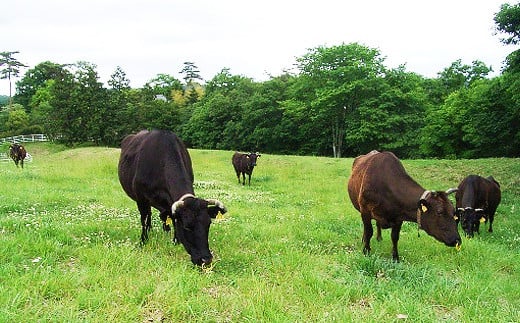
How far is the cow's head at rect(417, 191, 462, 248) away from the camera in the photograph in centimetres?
638

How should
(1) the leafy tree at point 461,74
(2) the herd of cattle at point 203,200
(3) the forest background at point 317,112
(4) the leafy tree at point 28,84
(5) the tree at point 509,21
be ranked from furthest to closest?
(4) the leafy tree at point 28,84 → (1) the leafy tree at point 461,74 → (3) the forest background at point 317,112 → (5) the tree at point 509,21 → (2) the herd of cattle at point 203,200

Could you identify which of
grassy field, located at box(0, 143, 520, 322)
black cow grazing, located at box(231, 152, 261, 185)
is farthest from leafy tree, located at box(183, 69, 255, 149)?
grassy field, located at box(0, 143, 520, 322)

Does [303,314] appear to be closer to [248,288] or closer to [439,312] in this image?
[248,288]

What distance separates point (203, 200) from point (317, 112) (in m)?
45.1

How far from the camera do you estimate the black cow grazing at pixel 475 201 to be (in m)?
10.4

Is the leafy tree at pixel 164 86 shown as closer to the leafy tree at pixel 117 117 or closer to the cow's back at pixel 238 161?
the leafy tree at pixel 117 117

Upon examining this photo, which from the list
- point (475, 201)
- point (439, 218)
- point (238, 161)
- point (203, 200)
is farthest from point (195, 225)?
point (238, 161)

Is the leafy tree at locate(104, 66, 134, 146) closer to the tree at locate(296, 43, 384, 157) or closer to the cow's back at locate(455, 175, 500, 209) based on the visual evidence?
the tree at locate(296, 43, 384, 157)

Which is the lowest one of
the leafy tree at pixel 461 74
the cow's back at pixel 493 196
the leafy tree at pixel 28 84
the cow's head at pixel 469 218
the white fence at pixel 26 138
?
the cow's head at pixel 469 218

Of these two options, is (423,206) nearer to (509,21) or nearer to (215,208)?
(215,208)

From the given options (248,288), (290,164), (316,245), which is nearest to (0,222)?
(248,288)

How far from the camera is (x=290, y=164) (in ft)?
95.0

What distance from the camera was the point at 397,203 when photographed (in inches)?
279

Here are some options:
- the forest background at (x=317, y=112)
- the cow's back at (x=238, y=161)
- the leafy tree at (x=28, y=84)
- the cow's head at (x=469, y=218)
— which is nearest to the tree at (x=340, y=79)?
the forest background at (x=317, y=112)
